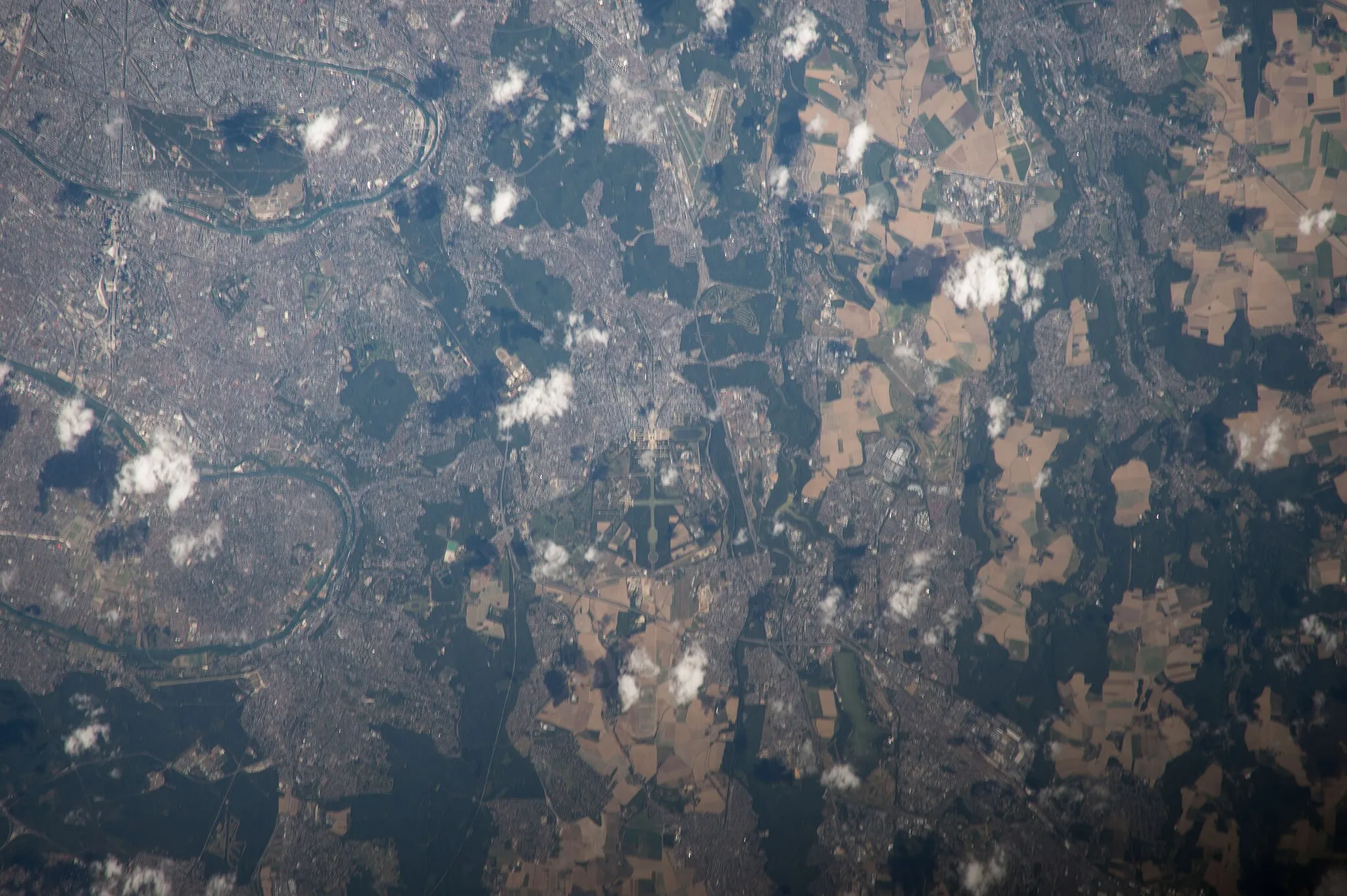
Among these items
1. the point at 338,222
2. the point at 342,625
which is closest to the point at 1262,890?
the point at 342,625

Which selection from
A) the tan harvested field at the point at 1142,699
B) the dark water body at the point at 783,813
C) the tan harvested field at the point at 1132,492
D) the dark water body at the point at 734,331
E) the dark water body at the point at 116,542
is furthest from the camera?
the dark water body at the point at 734,331

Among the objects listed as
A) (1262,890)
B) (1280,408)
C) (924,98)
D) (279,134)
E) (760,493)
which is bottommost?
(1262,890)

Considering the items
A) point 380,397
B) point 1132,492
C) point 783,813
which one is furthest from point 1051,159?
point 380,397

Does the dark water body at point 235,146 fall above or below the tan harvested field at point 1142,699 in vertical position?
above

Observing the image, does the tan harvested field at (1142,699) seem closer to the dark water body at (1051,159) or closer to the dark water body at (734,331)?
the dark water body at (1051,159)

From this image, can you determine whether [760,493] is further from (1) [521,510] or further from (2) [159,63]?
(2) [159,63]

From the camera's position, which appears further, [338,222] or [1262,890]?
[338,222]

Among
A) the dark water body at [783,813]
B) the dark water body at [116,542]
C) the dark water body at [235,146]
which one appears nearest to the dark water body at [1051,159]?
the dark water body at [783,813]

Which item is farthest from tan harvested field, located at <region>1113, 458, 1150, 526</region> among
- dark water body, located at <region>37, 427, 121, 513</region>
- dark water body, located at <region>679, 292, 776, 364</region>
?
dark water body, located at <region>37, 427, 121, 513</region>
